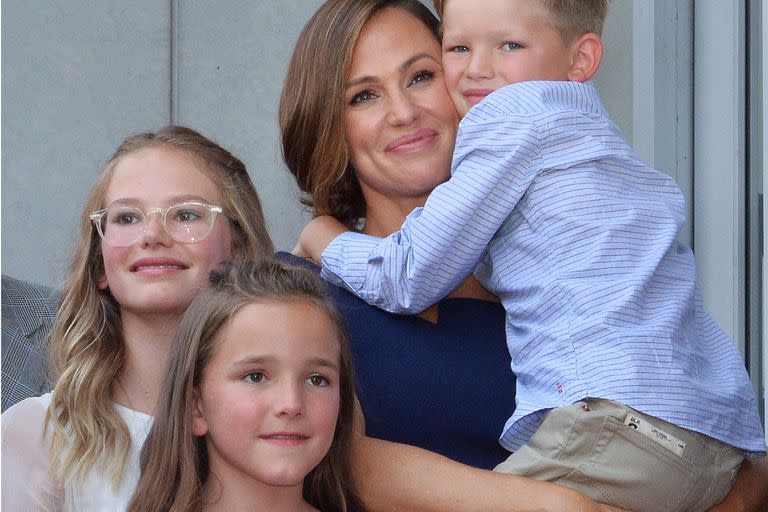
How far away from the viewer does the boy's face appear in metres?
2.11

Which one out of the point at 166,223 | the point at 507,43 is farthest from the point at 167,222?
the point at 507,43

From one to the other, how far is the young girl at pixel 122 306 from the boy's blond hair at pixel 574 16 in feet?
1.75

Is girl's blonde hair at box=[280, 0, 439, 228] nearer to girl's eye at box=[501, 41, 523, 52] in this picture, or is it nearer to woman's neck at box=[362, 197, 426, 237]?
woman's neck at box=[362, 197, 426, 237]

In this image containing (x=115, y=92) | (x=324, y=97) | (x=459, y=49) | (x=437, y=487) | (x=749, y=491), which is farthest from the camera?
(x=115, y=92)

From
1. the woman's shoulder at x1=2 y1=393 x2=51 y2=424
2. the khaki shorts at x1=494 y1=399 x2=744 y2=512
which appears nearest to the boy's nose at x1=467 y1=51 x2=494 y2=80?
the khaki shorts at x1=494 y1=399 x2=744 y2=512

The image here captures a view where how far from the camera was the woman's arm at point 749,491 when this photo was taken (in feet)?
6.54

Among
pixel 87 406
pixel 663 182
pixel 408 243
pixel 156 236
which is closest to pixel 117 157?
pixel 156 236

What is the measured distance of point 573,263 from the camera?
191 centimetres

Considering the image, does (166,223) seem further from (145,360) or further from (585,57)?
(585,57)

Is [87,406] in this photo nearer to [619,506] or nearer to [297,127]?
[297,127]

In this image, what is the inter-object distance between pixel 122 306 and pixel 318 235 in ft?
1.17

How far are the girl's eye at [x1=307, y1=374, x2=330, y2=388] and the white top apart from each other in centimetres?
34

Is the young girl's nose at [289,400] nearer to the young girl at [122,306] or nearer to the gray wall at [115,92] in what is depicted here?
the young girl at [122,306]

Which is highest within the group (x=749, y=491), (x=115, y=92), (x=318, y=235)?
(x=115, y=92)
